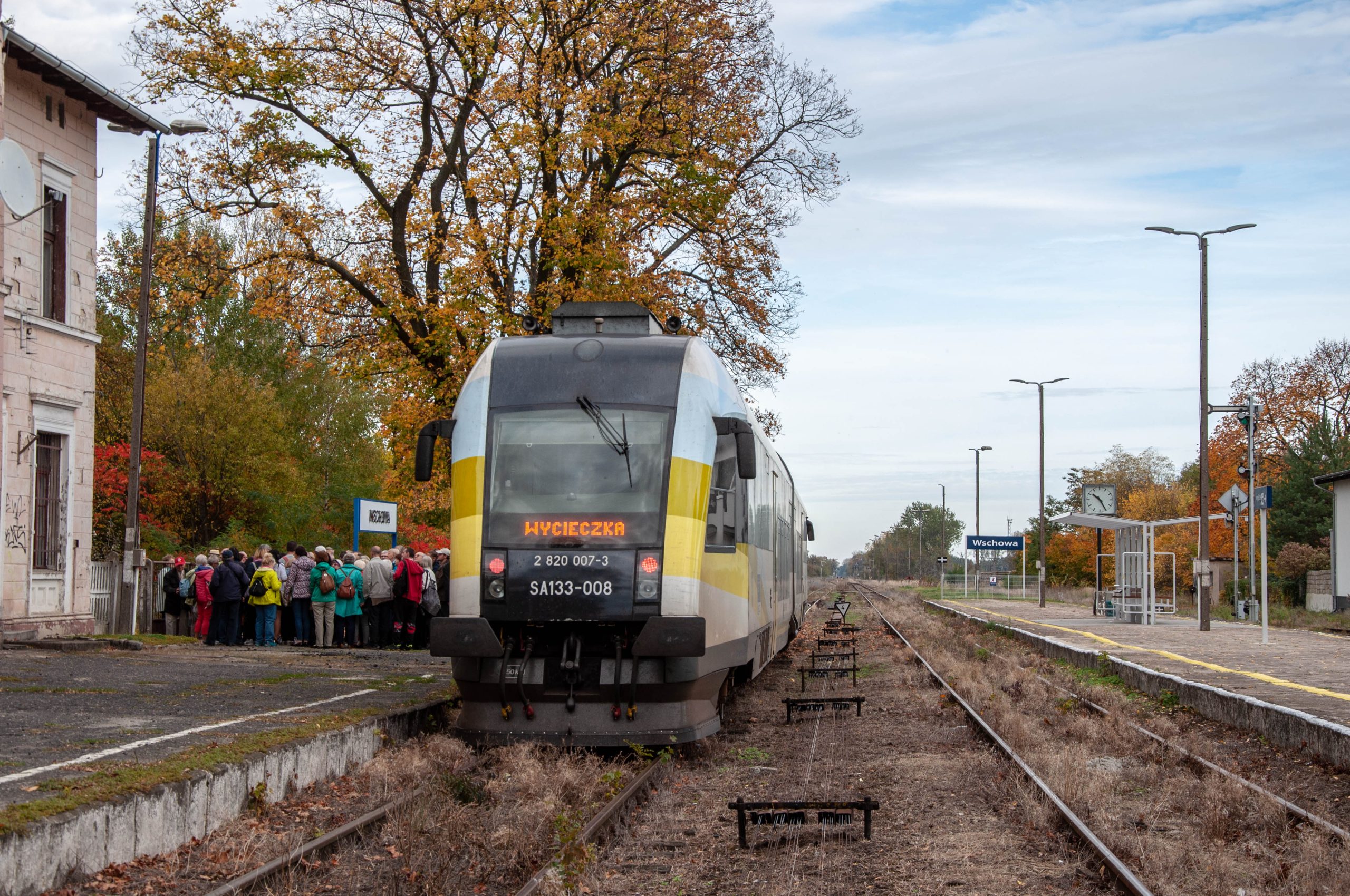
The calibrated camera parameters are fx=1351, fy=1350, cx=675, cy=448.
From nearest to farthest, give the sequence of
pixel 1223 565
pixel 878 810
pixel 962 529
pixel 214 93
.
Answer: pixel 878 810 → pixel 214 93 → pixel 1223 565 → pixel 962 529

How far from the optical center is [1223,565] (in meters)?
59.1

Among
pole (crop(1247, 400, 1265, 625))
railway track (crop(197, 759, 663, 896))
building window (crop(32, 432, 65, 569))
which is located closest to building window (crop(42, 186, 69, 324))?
building window (crop(32, 432, 65, 569))

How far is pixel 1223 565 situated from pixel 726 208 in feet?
136

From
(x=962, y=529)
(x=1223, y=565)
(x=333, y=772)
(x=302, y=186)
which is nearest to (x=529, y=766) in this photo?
(x=333, y=772)

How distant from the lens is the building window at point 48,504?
19812mm

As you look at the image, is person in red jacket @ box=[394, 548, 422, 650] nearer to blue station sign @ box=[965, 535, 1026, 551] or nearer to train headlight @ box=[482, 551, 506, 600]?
train headlight @ box=[482, 551, 506, 600]

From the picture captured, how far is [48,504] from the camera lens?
20062mm

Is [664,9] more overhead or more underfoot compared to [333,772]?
more overhead

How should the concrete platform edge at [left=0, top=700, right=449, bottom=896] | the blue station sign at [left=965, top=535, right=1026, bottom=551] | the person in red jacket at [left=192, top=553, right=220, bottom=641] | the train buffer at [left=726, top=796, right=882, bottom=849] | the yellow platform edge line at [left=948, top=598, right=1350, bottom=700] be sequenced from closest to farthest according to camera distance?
the concrete platform edge at [left=0, top=700, right=449, bottom=896] < the train buffer at [left=726, top=796, right=882, bottom=849] < the yellow platform edge line at [left=948, top=598, right=1350, bottom=700] < the person in red jacket at [left=192, top=553, right=220, bottom=641] < the blue station sign at [left=965, top=535, right=1026, bottom=551]

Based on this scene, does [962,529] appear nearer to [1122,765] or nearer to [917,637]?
[917,637]

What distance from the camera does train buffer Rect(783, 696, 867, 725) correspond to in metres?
13.8

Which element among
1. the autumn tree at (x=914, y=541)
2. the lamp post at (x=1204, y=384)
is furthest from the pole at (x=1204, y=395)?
the autumn tree at (x=914, y=541)

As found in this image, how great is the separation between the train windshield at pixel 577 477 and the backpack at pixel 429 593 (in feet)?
31.6

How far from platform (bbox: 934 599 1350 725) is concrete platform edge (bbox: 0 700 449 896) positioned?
825 cm
